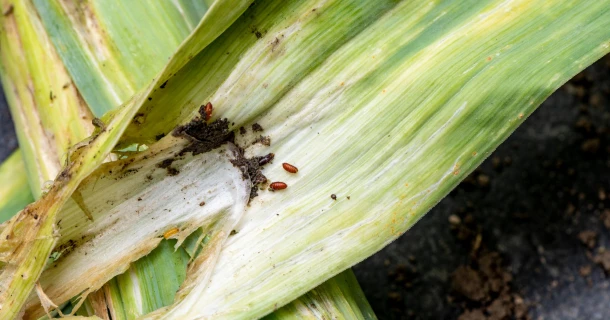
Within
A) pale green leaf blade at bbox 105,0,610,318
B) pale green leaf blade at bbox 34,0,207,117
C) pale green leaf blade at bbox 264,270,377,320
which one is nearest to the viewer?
pale green leaf blade at bbox 105,0,610,318

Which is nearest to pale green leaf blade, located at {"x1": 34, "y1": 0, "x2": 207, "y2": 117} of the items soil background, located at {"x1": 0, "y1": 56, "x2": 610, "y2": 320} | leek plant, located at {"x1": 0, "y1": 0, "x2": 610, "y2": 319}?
leek plant, located at {"x1": 0, "y1": 0, "x2": 610, "y2": 319}

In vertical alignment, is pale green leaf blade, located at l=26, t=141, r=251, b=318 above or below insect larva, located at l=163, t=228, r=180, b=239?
above

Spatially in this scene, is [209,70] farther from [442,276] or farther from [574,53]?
[442,276]

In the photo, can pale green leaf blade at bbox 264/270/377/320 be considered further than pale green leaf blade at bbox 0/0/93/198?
No

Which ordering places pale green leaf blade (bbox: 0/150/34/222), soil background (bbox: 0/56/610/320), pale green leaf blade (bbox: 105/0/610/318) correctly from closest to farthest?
pale green leaf blade (bbox: 105/0/610/318) < pale green leaf blade (bbox: 0/150/34/222) < soil background (bbox: 0/56/610/320)

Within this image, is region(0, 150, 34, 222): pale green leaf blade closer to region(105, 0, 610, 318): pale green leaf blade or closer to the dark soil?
region(105, 0, 610, 318): pale green leaf blade

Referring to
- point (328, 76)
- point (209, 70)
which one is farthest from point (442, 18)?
point (209, 70)
